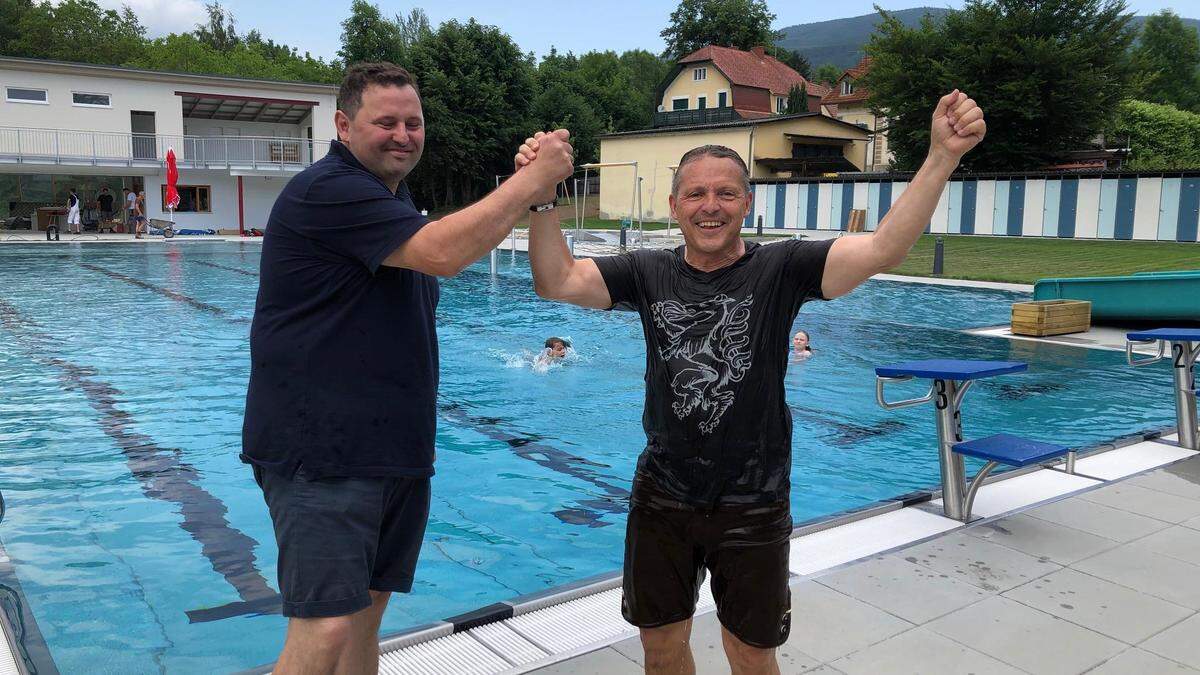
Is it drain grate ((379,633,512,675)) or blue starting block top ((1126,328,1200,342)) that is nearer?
drain grate ((379,633,512,675))

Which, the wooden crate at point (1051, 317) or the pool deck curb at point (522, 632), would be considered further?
the wooden crate at point (1051, 317)

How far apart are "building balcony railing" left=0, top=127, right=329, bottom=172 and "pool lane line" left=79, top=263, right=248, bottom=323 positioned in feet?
43.8

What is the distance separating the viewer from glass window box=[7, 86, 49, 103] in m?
34.5

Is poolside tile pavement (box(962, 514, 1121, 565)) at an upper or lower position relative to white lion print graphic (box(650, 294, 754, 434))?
lower

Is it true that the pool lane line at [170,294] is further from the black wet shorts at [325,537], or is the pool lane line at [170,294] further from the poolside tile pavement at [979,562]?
the black wet shorts at [325,537]

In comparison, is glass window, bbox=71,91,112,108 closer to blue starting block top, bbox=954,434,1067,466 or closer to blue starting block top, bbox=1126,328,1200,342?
blue starting block top, bbox=1126,328,1200,342

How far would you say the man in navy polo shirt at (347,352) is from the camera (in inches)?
89.3

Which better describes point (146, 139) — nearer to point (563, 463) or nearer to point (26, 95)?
point (26, 95)

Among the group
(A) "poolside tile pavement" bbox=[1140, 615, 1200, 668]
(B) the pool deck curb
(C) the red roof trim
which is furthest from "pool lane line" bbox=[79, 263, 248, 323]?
(C) the red roof trim

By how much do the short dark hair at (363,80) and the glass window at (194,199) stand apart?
3922cm

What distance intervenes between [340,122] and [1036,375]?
11488mm

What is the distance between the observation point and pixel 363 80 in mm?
2490

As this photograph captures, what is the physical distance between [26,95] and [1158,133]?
2232 inches

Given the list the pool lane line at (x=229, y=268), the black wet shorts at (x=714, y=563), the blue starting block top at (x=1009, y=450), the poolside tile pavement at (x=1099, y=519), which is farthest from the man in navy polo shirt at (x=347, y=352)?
the pool lane line at (x=229, y=268)
